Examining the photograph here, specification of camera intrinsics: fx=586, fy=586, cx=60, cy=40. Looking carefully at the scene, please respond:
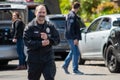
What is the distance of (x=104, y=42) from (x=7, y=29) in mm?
3196

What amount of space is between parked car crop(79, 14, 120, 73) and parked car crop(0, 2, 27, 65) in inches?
84.9

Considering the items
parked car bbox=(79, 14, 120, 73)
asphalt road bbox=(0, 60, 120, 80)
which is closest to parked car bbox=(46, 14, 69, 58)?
parked car bbox=(79, 14, 120, 73)

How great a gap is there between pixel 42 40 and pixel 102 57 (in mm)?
7489

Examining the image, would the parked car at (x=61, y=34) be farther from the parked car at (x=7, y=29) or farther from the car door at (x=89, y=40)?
the parked car at (x=7, y=29)

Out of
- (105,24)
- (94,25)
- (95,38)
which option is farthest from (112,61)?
(94,25)

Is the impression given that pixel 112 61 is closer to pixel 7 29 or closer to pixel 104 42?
pixel 104 42

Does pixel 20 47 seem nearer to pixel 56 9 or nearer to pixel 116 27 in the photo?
pixel 116 27

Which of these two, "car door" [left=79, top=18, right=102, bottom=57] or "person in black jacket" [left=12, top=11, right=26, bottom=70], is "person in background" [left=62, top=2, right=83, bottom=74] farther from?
"person in black jacket" [left=12, top=11, right=26, bottom=70]

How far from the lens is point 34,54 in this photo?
9.55 m

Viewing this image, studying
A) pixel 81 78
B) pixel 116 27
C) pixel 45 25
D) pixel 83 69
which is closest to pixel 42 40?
A: pixel 45 25

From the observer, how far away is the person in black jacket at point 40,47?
9.47 m

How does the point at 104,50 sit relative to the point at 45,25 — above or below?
below

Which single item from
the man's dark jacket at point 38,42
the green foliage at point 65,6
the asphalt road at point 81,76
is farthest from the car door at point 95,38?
the green foliage at point 65,6

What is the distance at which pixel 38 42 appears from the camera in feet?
31.0
